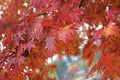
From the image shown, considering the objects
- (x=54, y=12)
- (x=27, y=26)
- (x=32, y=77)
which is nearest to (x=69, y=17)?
(x=54, y=12)

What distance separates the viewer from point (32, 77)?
6.24 ft

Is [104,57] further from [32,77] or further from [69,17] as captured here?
[32,77]

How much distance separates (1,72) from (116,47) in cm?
77

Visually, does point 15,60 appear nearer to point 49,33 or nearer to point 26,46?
point 26,46

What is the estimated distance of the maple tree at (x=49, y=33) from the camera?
1346mm

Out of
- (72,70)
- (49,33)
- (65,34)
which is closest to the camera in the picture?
(65,34)

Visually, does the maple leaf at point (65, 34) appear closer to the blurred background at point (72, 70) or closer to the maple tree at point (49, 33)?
the maple tree at point (49, 33)

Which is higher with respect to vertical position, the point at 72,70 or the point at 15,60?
the point at 72,70

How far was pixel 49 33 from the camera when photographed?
136 centimetres

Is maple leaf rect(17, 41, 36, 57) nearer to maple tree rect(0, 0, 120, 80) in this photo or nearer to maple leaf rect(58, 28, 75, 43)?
maple tree rect(0, 0, 120, 80)

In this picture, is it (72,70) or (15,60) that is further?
(72,70)

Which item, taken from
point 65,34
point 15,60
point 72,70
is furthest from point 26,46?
point 72,70

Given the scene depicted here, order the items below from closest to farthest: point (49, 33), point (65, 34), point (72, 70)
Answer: point (65, 34), point (49, 33), point (72, 70)

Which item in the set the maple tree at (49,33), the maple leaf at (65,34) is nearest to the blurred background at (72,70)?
the maple tree at (49,33)
